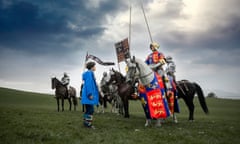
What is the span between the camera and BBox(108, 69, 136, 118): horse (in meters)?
14.0

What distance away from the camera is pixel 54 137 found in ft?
20.0

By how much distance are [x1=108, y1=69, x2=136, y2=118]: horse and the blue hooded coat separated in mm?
5589

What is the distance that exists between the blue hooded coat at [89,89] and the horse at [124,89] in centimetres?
559

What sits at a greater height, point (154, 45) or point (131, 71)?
point (154, 45)

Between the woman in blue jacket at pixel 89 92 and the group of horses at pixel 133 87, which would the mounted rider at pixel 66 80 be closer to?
the group of horses at pixel 133 87

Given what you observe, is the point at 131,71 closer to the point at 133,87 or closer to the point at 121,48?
the point at 133,87

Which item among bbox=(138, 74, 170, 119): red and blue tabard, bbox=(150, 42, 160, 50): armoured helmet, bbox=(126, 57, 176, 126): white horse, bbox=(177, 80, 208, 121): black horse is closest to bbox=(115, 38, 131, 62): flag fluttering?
bbox=(177, 80, 208, 121): black horse

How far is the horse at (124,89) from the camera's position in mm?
14016

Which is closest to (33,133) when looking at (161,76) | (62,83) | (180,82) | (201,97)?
(161,76)

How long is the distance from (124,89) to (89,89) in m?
6.25

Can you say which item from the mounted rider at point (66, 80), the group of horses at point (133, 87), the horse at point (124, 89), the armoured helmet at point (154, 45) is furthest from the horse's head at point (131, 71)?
the mounted rider at point (66, 80)

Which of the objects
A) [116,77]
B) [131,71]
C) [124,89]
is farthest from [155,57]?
[116,77]

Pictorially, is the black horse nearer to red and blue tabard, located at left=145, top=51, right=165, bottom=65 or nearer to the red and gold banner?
red and blue tabard, located at left=145, top=51, right=165, bottom=65

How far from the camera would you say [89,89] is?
814 cm
